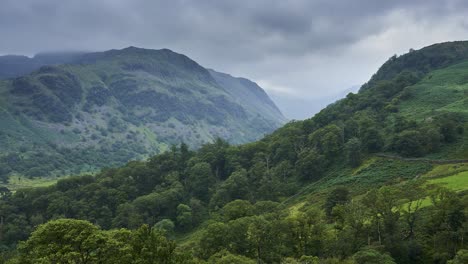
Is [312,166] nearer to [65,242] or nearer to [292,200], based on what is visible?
[292,200]

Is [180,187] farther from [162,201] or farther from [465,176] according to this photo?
[465,176]

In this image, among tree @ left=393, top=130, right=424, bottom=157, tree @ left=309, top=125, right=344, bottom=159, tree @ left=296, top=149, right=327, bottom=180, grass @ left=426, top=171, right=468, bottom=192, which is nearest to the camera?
grass @ left=426, top=171, right=468, bottom=192

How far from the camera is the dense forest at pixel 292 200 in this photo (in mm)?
51719

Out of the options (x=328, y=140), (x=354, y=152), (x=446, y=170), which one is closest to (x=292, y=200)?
(x=354, y=152)

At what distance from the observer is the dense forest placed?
51719 mm

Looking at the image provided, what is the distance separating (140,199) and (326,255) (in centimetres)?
8335

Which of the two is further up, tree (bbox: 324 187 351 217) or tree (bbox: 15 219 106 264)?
tree (bbox: 15 219 106 264)

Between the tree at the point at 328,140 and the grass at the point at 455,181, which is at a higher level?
the tree at the point at 328,140

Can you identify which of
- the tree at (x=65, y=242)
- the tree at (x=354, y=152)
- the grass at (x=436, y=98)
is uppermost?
the grass at (x=436, y=98)

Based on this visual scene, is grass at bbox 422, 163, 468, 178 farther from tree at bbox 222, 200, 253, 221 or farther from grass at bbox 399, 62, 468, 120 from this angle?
grass at bbox 399, 62, 468, 120

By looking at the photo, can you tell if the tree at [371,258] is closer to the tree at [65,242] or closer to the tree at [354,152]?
the tree at [65,242]

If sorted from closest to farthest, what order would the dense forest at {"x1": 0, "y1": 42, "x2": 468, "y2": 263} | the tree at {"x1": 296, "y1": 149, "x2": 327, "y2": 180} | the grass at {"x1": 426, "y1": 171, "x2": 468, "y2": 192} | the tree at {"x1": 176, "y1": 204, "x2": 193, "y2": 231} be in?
the dense forest at {"x1": 0, "y1": 42, "x2": 468, "y2": 263}, the grass at {"x1": 426, "y1": 171, "x2": 468, "y2": 192}, the tree at {"x1": 176, "y1": 204, "x2": 193, "y2": 231}, the tree at {"x1": 296, "y1": 149, "x2": 327, "y2": 180}

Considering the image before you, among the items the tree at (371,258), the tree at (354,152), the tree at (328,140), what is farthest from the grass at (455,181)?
the tree at (328,140)

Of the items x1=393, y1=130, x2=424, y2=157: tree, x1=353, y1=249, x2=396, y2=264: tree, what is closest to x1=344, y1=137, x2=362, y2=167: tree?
x1=393, y1=130, x2=424, y2=157: tree
